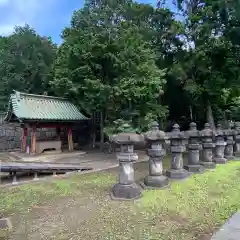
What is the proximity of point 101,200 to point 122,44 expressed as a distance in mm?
11638

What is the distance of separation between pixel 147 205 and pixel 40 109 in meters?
14.2

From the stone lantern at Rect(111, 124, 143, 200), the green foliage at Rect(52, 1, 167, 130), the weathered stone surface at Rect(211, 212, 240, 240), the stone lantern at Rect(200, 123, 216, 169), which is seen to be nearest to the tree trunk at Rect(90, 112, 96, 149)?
the green foliage at Rect(52, 1, 167, 130)

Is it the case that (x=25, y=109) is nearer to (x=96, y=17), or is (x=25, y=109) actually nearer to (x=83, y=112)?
(x=83, y=112)

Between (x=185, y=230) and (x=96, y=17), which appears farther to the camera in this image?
(x=96, y=17)

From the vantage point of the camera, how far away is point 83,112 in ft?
73.3

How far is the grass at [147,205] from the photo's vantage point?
4887 millimetres

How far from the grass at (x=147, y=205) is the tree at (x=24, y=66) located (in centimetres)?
1863

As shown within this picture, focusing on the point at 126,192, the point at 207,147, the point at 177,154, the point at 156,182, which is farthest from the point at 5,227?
the point at 207,147

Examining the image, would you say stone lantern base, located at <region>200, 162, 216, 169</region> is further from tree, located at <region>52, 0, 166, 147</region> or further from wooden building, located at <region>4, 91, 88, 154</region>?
wooden building, located at <region>4, 91, 88, 154</region>

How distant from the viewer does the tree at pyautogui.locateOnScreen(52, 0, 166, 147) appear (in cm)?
1569

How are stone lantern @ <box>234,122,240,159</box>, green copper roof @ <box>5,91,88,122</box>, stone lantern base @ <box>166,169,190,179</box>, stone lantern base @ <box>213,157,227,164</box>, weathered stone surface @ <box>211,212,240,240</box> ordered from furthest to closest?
green copper roof @ <box>5,91,88,122</box>
stone lantern @ <box>234,122,240,159</box>
stone lantern base @ <box>213,157,227,164</box>
stone lantern base @ <box>166,169,190,179</box>
weathered stone surface @ <box>211,212,240,240</box>

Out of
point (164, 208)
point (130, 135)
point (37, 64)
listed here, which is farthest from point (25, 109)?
point (164, 208)

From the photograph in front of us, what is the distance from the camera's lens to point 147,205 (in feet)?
20.7

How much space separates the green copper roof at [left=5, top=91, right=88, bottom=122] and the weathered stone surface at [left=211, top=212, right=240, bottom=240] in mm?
14511
